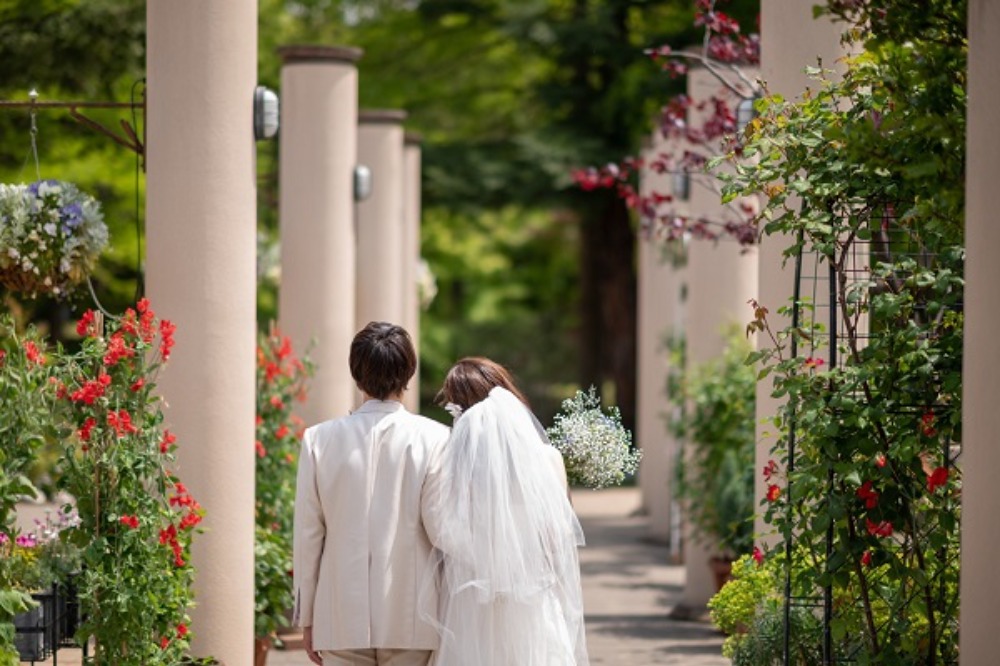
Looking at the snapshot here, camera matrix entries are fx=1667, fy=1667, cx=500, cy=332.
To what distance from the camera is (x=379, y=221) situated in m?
16.2

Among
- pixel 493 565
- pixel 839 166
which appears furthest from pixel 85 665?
pixel 839 166

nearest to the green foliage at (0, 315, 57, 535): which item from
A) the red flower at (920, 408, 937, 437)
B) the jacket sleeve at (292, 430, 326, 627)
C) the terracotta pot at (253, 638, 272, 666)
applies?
the jacket sleeve at (292, 430, 326, 627)

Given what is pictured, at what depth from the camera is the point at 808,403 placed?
6277mm

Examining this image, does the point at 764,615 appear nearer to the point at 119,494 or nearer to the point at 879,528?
the point at 879,528

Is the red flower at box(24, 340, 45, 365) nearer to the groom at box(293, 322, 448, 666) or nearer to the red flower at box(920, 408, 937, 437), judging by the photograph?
the groom at box(293, 322, 448, 666)

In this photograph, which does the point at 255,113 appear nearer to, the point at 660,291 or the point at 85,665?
the point at 85,665

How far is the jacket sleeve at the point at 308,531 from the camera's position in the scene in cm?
590

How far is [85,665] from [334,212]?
595 cm

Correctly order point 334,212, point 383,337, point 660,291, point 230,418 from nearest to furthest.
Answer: point 383,337 < point 230,418 < point 334,212 < point 660,291

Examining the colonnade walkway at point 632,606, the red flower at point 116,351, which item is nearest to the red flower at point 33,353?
the red flower at point 116,351

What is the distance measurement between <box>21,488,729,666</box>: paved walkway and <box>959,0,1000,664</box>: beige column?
4.69 meters

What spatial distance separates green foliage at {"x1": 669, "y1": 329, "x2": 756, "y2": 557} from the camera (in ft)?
38.2

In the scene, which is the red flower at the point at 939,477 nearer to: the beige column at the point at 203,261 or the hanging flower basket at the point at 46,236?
the beige column at the point at 203,261

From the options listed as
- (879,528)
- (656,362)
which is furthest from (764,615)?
(656,362)
